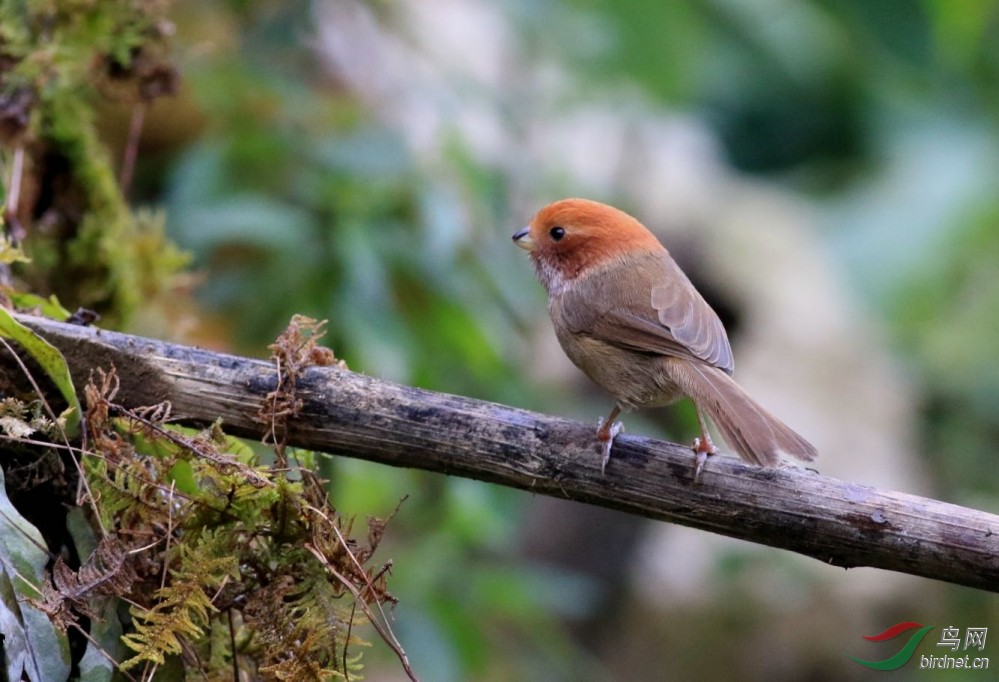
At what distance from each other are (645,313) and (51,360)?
1.93 meters

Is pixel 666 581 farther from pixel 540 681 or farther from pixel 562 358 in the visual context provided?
pixel 540 681

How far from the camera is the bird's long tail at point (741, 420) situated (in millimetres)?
2561

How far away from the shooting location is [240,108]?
4824mm

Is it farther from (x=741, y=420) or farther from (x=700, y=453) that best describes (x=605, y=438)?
(x=741, y=420)

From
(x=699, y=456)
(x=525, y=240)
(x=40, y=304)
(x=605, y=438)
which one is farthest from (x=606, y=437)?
(x=525, y=240)

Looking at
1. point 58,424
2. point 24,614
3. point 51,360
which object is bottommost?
point 24,614

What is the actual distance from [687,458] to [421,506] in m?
2.49

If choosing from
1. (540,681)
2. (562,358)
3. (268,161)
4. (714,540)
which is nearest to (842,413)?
(714,540)

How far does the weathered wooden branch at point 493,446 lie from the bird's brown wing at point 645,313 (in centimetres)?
92

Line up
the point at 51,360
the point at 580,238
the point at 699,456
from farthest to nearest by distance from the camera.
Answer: the point at 580,238 < the point at 699,456 < the point at 51,360

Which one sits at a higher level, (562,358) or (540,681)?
(562,358)

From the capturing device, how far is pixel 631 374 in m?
3.38

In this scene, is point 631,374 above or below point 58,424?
above

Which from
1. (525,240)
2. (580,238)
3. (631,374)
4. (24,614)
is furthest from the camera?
(525,240)
